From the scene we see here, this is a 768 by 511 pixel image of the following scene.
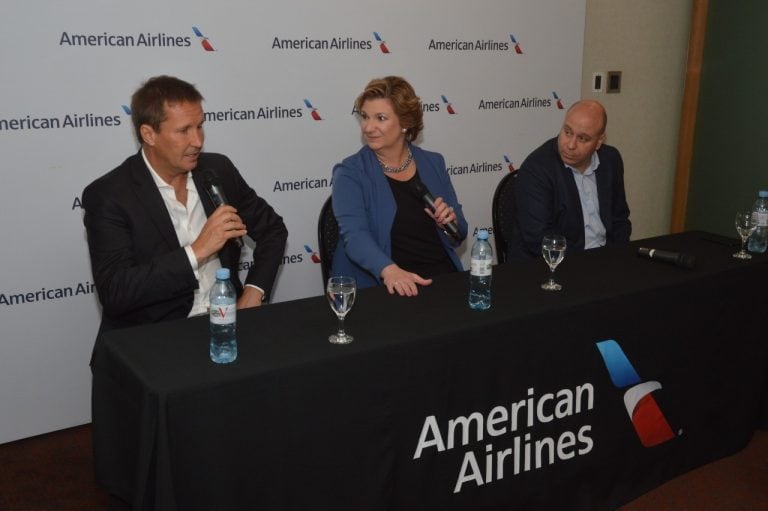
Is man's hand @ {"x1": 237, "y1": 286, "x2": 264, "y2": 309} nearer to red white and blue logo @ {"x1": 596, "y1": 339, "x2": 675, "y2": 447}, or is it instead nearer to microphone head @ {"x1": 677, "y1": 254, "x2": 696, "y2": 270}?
red white and blue logo @ {"x1": 596, "y1": 339, "x2": 675, "y2": 447}

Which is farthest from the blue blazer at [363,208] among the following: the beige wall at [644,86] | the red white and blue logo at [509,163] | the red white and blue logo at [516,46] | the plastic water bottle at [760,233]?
the beige wall at [644,86]

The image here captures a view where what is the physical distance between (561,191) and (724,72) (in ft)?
7.37

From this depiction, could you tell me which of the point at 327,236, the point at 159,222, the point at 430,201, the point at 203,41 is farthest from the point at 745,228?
the point at 203,41

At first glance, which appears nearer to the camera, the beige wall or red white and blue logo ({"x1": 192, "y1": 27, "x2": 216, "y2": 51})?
red white and blue logo ({"x1": 192, "y1": 27, "x2": 216, "y2": 51})

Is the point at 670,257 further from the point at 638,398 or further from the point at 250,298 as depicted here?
the point at 250,298

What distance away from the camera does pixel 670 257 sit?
99.7 inches

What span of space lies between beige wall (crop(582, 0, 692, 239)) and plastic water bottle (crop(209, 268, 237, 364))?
11.0ft

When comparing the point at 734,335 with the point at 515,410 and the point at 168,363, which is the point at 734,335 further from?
the point at 168,363

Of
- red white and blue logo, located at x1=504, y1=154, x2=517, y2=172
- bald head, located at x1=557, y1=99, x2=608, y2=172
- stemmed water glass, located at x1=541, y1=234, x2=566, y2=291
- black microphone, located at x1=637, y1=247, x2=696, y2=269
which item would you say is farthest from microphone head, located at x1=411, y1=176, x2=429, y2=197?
red white and blue logo, located at x1=504, y1=154, x2=517, y2=172

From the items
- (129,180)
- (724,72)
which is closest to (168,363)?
(129,180)

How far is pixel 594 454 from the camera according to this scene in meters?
2.35

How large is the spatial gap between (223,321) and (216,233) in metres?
0.62

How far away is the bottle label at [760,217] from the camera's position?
2.70 meters

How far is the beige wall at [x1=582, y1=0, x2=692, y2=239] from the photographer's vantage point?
447cm
